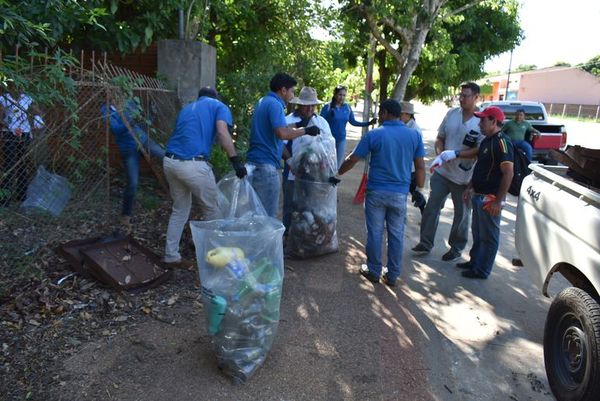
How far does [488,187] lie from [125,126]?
384 cm

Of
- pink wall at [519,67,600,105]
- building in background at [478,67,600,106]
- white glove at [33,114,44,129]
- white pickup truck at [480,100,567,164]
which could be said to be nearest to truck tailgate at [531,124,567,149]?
white pickup truck at [480,100,567,164]

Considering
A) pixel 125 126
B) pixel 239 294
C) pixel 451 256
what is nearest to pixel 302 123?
pixel 125 126

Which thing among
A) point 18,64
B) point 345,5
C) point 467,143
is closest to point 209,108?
point 18,64

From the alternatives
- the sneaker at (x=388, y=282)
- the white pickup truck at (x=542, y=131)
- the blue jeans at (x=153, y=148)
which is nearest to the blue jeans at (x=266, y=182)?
the sneaker at (x=388, y=282)

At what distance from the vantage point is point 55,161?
4680 millimetres

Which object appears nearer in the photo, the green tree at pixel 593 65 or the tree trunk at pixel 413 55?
the tree trunk at pixel 413 55

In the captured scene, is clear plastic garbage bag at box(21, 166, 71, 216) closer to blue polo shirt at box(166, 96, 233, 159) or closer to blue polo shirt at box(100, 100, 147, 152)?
blue polo shirt at box(100, 100, 147, 152)

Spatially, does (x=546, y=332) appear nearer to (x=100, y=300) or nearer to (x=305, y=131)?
(x=305, y=131)

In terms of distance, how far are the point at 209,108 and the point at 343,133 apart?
3696 mm

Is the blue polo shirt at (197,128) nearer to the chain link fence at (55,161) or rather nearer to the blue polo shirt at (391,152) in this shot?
the chain link fence at (55,161)

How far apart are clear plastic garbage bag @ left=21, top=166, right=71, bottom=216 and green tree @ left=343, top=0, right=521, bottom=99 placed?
583cm

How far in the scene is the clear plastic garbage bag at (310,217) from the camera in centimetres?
518

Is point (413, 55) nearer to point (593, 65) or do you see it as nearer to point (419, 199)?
point (419, 199)

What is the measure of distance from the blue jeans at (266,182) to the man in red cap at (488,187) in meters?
2.02
